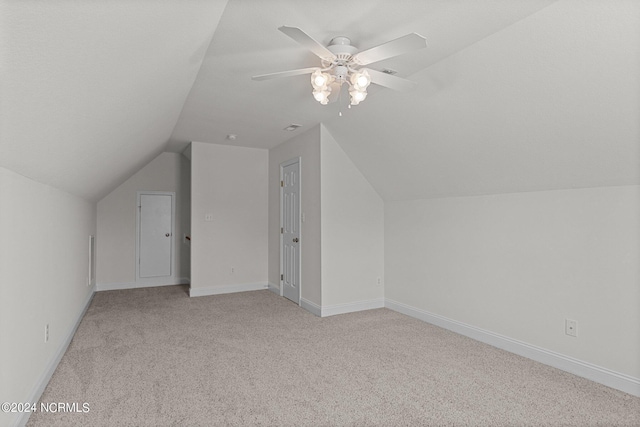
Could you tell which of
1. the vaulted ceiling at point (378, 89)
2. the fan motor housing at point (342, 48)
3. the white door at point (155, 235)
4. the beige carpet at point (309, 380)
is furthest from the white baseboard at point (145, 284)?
the fan motor housing at point (342, 48)

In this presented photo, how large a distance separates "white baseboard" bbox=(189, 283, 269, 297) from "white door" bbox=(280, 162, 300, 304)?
27.0 inches

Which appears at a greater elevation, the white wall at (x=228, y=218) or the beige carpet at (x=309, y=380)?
the white wall at (x=228, y=218)

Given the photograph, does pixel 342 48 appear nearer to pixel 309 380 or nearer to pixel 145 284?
pixel 309 380

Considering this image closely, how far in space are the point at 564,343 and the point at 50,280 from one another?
401 centimetres

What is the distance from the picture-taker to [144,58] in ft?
6.27

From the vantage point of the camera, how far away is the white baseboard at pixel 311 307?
442cm

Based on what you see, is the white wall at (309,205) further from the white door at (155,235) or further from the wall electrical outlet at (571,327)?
the white door at (155,235)

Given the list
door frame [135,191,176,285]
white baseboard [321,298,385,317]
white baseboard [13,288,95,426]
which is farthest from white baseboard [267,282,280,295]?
white baseboard [13,288,95,426]

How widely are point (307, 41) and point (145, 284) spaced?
581 cm

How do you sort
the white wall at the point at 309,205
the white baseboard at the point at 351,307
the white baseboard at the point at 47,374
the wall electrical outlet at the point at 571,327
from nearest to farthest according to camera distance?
the white baseboard at the point at 47,374, the wall electrical outlet at the point at 571,327, the white baseboard at the point at 351,307, the white wall at the point at 309,205

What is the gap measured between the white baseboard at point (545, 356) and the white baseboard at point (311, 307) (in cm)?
121

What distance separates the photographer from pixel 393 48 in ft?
6.60

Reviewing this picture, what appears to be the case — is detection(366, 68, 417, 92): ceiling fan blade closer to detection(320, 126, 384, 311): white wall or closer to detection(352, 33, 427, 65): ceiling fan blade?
detection(352, 33, 427, 65): ceiling fan blade

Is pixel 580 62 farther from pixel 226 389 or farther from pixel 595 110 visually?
pixel 226 389
